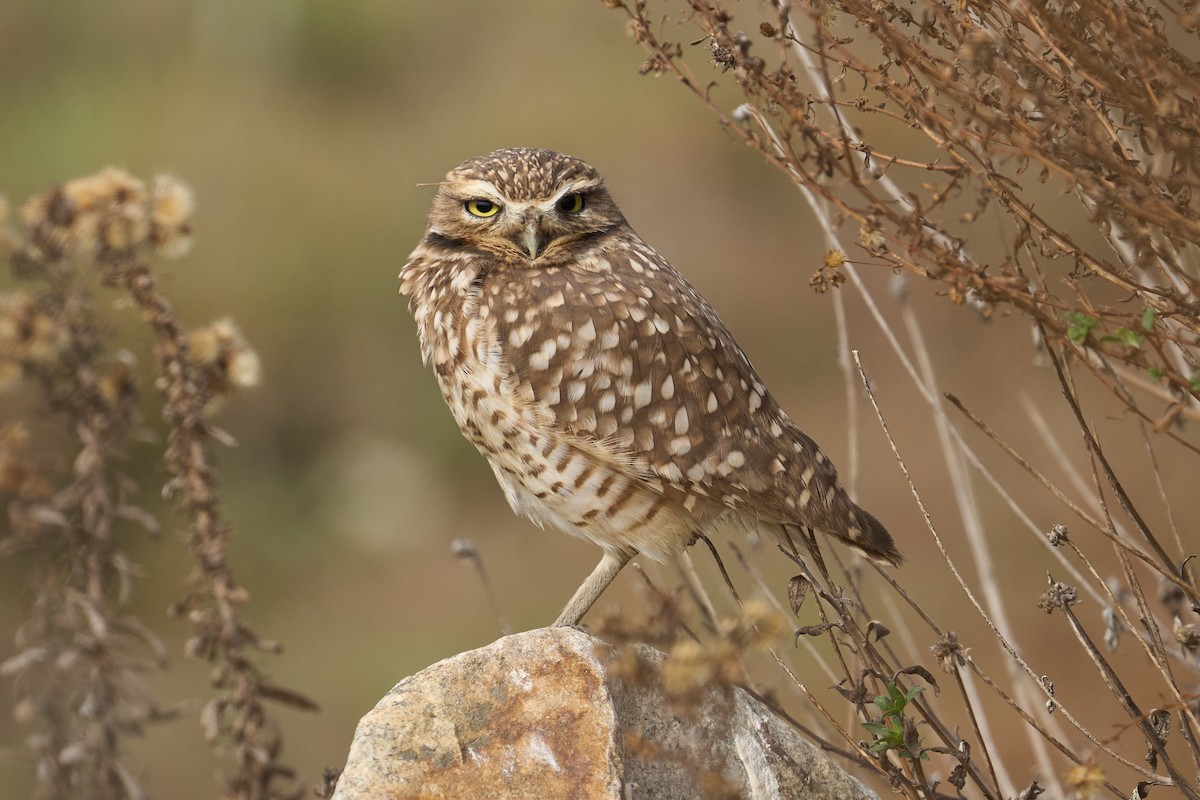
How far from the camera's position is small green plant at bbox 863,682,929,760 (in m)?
A: 2.42

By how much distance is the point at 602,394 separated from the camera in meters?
3.33

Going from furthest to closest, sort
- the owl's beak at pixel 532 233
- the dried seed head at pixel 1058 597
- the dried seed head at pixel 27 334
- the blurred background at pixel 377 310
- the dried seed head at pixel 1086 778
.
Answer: the blurred background at pixel 377 310 < the owl's beak at pixel 532 233 < the dried seed head at pixel 27 334 < the dried seed head at pixel 1058 597 < the dried seed head at pixel 1086 778

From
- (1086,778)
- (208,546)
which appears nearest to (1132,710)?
(1086,778)

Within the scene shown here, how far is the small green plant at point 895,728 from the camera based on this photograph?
2.42 m

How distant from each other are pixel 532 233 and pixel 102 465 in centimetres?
118

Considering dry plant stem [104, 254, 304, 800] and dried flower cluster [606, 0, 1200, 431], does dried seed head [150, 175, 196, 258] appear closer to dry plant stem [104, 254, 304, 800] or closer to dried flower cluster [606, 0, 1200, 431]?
dry plant stem [104, 254, 304, 800]

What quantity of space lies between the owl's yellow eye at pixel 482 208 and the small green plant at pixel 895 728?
1.71 metres

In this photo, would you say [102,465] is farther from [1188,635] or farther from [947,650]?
[1188,635]

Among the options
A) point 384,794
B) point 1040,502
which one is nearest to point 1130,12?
point 384,794

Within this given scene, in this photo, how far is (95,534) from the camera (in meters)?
3.05

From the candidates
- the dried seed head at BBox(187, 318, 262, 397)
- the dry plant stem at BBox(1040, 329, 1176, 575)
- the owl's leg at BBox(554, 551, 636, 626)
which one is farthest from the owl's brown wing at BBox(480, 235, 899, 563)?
the dry plant stem at BBox(1040, 329, 1176, 575)

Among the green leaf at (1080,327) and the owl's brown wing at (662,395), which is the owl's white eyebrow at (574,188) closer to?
the owl's brown wing at (662,395)

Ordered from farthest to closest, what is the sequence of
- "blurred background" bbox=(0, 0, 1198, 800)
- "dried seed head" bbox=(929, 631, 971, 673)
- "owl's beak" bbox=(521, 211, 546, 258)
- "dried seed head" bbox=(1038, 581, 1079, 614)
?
"blurred background" bbox=(0, 0, 1198, 800) → "owl's beak" bbox=(521, 211, 546, 258) → "dried seed head" bbox=(1038, 581, 1079, 614) → "dried seed head" bbox=(929, 631, 971, 673)

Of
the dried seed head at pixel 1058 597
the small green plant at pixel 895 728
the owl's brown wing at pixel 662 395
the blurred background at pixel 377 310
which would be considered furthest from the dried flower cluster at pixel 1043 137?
the blurred background at pixel 377 310
